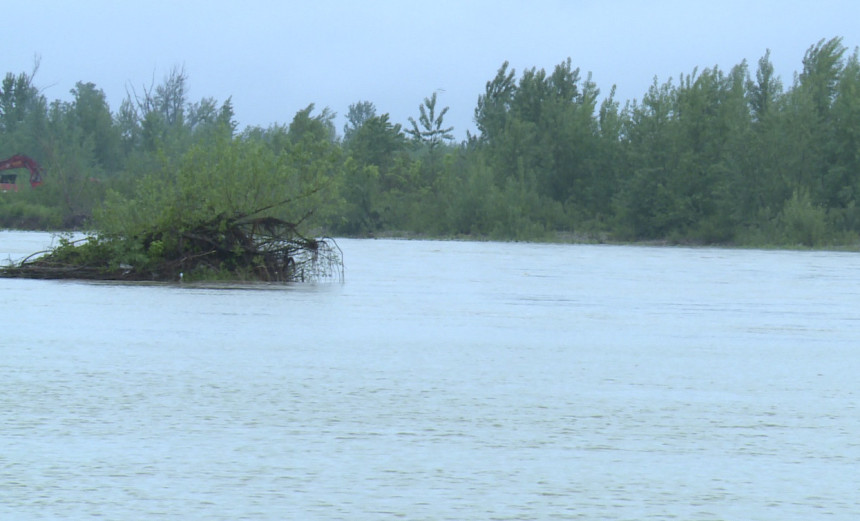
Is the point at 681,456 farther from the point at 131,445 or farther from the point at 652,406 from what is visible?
the point at 131,445

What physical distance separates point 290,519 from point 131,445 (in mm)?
2424

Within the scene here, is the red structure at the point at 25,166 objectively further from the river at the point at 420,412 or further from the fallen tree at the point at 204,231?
the river at the point at 420,412

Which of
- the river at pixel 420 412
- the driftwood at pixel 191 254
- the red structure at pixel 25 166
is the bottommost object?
the river at pixel 420 412

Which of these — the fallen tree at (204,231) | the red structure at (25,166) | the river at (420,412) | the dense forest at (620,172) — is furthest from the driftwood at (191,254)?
the red structure at (25,166)

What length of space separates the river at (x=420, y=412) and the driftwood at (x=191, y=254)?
17.1 ft

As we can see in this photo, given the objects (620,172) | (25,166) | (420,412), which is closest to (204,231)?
(420,412)

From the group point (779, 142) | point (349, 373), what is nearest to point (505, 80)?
point (779, 142)

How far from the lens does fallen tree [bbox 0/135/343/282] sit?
92.5 ft

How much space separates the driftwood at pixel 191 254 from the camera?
28.3 metres

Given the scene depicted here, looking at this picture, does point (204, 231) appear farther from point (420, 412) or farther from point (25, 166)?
point (25, 166)

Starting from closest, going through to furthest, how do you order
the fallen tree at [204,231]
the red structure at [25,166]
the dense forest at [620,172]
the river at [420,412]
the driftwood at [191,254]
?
1. the river at [420,412]
2. the fallen tree at [204,231]
3. the driftwood at [191,254]
4. the dense forest at [620,172]
5. the red structure at [25,166]

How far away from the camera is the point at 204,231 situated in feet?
93.7

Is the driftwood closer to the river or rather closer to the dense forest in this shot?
the river

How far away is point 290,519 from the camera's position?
7148 millimetres
